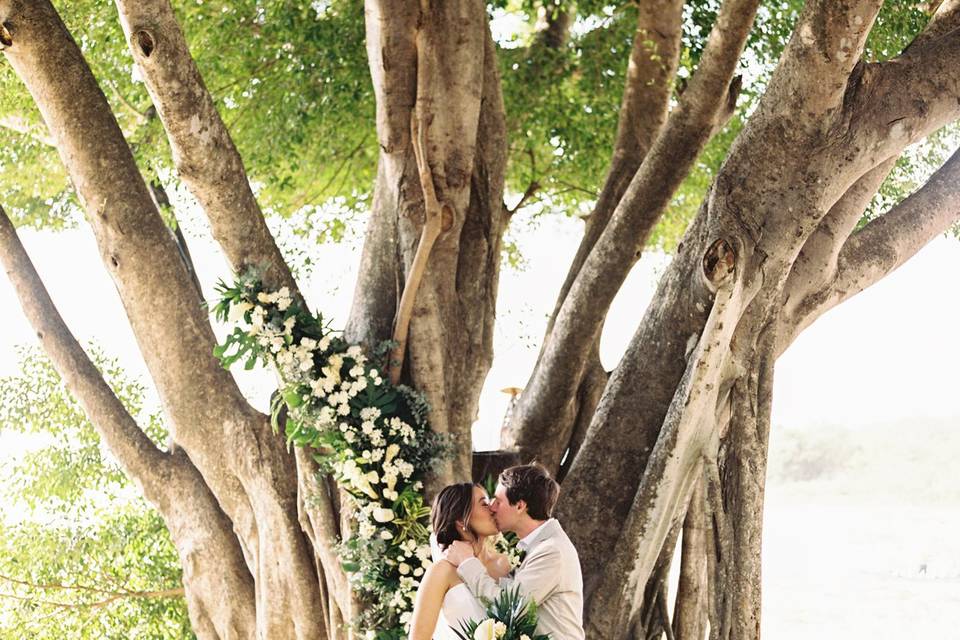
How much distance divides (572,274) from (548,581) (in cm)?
299

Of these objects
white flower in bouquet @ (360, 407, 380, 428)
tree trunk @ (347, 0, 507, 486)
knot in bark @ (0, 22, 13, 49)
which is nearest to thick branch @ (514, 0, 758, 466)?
tree trunk @ (347, 0, 507, 486)

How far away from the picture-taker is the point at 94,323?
29.2ft

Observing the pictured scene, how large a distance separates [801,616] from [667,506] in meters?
6.65

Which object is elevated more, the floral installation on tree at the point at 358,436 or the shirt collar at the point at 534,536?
the floral installation on tree at the point at 358,436

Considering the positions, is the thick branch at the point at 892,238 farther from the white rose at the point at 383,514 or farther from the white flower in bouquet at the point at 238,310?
the white flower in bouquet at the point at 238,310

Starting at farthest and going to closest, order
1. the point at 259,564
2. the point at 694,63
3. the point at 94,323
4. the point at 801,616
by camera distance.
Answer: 1. the point at 801,616
2. the point at 94,323
3. the point at 694,63
4. the point at 259,564

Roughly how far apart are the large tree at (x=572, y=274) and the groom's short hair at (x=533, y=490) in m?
0.97

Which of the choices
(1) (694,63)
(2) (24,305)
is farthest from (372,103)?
(2) (24,305)

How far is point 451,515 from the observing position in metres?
3.46

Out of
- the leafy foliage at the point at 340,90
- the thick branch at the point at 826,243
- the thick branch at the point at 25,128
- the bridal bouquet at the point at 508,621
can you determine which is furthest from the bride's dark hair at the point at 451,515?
the thick branch at the point at 25,128

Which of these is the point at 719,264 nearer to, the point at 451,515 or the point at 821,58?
the point at 821,58

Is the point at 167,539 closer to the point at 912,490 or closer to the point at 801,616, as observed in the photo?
the point at 801,616

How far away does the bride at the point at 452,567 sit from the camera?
10.8 ft

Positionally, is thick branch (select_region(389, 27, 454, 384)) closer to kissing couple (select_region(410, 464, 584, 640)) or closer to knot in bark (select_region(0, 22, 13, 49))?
kissing couple (select_region(410, 464, 584, 640))
